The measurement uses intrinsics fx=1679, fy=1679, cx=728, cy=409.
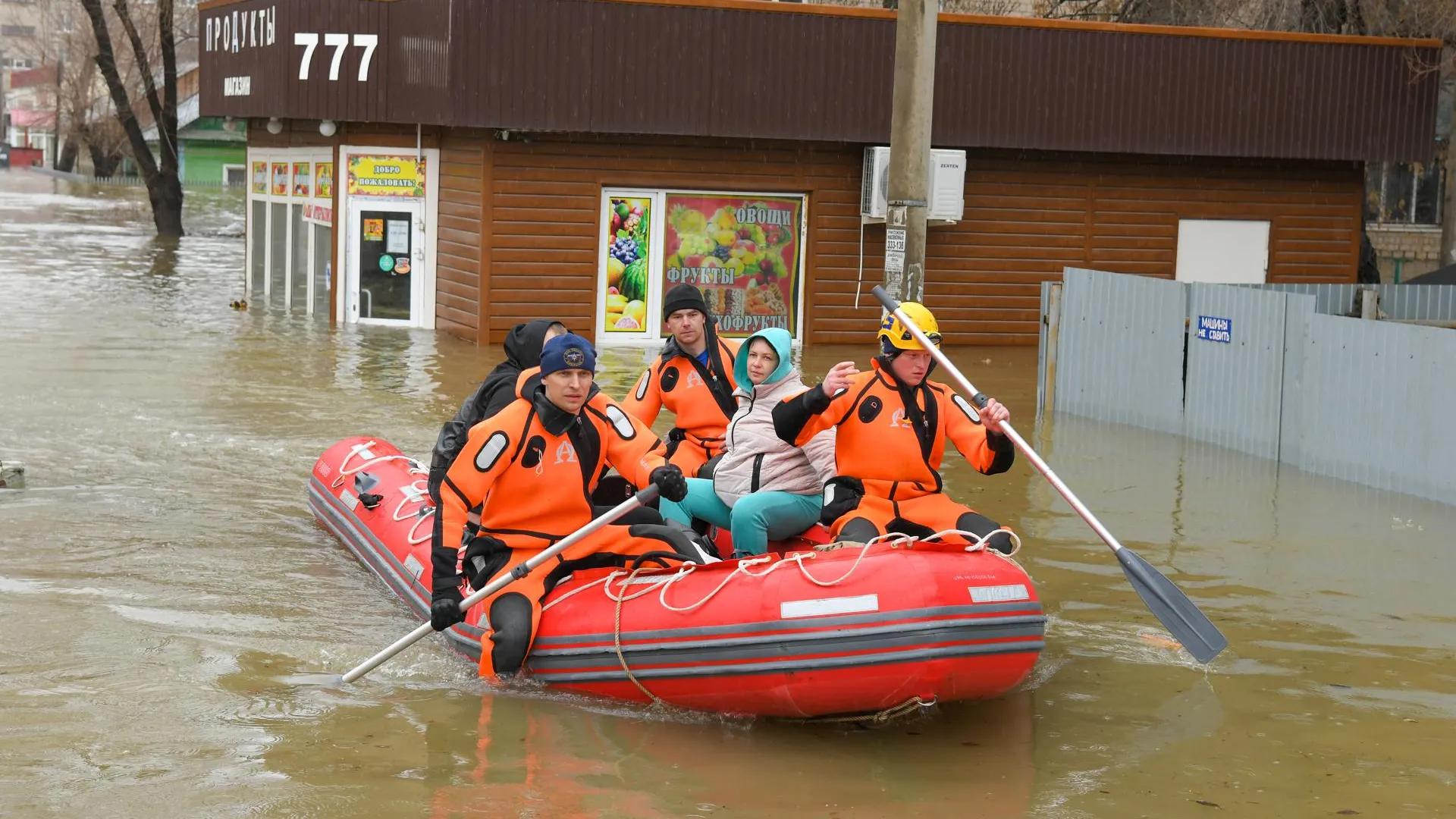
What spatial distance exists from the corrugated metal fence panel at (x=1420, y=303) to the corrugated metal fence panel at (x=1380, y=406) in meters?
4.17

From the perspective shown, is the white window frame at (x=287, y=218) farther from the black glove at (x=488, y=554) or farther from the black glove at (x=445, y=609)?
the black glove at (x=445, y=609)

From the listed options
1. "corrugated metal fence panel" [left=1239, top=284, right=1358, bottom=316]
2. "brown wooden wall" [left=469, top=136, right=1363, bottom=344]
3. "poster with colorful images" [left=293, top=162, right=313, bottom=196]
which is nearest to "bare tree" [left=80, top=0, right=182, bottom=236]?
"poster with colorful images" [left=293, top=162, right=313, bottom=196]

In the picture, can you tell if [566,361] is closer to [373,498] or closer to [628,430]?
A: [628,430]

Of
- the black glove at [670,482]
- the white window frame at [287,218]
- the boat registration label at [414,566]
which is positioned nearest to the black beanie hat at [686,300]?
the boat registration label at [414,566]

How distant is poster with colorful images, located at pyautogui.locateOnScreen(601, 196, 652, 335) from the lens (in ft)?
65.3

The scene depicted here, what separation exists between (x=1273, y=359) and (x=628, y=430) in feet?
24.5

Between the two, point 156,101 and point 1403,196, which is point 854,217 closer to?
point 1403,196

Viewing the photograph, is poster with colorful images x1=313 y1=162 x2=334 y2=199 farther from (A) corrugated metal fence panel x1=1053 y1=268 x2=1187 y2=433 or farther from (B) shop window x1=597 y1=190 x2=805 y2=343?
(A) corrugated metal fence panel x1=1053 y1=268 x2=1187 y2=433

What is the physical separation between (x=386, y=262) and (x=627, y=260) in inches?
127

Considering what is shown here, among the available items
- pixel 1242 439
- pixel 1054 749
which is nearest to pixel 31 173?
pixel 1242 439

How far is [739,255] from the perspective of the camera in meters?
20.3

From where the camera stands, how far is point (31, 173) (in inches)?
3078

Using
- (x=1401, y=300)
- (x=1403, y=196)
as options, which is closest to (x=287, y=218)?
(x=1401, y=300)

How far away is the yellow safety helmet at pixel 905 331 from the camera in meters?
7.55
